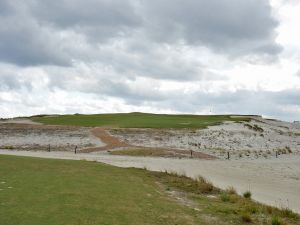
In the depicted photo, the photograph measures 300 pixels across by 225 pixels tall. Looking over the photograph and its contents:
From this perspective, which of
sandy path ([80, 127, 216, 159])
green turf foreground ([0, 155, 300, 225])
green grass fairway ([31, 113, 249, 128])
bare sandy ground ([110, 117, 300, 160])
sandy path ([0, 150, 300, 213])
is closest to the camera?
green turf foreground ([0, 155, 300, 225])

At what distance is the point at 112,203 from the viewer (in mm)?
15930

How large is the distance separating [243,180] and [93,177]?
1253cm

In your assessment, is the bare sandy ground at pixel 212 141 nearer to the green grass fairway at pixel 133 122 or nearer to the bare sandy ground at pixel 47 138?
the bare sandy ground at pixel 47 138

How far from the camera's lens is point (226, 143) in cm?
6338

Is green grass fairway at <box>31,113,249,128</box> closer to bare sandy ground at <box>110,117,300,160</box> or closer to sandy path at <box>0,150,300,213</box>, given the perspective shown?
bare sandy ground at <box>110,117,300,160</box>

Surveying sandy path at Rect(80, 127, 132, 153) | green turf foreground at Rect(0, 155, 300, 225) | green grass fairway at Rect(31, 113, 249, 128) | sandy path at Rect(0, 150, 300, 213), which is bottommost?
sandy path at Rect(0, 150, 300, 213)

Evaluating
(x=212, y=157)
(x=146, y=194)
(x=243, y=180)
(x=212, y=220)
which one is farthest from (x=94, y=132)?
(x=212, y=220)

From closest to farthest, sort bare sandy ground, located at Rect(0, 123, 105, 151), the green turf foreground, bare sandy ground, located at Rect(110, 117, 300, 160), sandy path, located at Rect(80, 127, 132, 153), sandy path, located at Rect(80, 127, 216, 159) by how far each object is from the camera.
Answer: the green turf foreground
sandy path, located at Rect(80, 127, 216, 159)
sandy path, located at Rect(80, 127, 132, 153)
bare sandy ground, located at Rect(110, 117, 300, 160)
bare sandy ground, located at Rect(0, 123, 105, 151)

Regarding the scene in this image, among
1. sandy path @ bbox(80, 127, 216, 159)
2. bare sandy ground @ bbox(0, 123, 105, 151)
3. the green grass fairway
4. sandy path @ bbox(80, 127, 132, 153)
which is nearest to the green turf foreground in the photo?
sandy path @ bbox(80, 127, 216, 159)

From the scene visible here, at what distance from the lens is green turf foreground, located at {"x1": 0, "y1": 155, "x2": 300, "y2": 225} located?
44.0 ft

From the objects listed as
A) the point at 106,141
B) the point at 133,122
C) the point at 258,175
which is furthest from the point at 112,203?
the point at 133,122

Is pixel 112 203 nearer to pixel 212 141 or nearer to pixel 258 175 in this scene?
pixel 258 175

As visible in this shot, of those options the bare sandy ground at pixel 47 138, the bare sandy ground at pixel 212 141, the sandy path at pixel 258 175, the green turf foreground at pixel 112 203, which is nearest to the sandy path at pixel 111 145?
the bare sandy ground at pixel 47 138

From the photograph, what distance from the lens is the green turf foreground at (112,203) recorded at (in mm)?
13398
